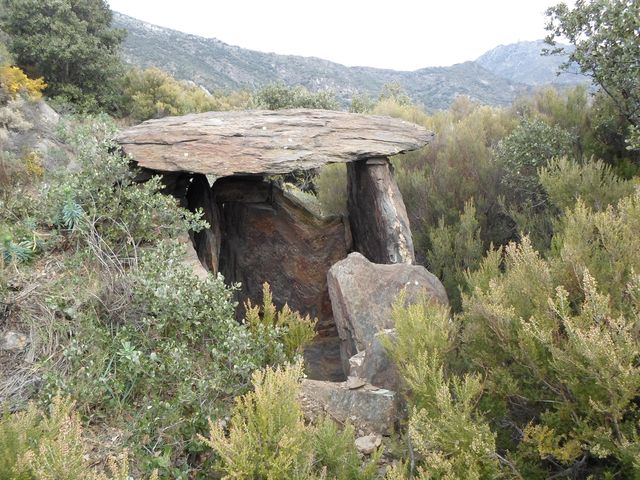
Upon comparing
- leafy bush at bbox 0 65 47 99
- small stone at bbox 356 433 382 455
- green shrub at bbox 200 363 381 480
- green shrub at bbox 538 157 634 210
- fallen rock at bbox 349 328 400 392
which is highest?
leafy bush at bbox 0 65 47 99

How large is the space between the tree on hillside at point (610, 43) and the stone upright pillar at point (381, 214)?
9.23 feet

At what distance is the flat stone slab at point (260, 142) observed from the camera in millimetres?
6031

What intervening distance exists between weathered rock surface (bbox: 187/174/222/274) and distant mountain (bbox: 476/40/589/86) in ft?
202

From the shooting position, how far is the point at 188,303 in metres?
4.17

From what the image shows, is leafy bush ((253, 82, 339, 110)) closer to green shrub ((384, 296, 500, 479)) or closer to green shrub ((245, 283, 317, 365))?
green shrub ((245, 283, 317, 365))

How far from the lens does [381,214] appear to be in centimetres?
682

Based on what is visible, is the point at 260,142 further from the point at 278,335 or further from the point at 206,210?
the point at 278,335

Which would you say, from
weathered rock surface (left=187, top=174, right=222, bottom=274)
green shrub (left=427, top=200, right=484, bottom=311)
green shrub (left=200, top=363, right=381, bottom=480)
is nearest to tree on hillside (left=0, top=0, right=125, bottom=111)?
weathered rock surface (left=187, top=174, right=222, bottom=274)

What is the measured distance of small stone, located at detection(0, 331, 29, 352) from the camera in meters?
3.76

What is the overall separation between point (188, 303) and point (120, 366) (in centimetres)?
75

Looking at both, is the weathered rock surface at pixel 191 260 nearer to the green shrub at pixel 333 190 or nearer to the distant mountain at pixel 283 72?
the green shrub at pixel 333 190

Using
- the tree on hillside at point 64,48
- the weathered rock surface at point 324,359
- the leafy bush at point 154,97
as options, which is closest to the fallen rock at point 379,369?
the weathered rock surface at point 324,359

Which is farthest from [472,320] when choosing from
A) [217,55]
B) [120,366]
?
[217,55]

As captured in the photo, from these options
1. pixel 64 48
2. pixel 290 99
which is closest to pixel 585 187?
pixel 290 99
